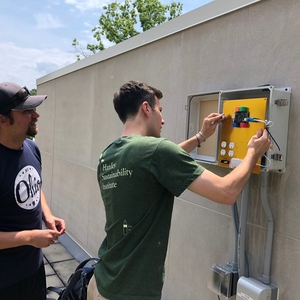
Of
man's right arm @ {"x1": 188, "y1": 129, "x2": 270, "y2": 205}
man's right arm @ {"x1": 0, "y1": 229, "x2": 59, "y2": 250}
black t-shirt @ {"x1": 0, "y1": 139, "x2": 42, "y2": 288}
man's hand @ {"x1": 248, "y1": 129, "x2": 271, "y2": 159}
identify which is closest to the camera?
man's right arm @ {"x1": 188, "y1": 129, "x2": 270, "y2": 205}

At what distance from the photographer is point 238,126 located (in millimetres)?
1901

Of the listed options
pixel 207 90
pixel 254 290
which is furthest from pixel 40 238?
pixel 207 90

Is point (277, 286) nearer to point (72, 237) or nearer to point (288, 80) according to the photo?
point (288, 80)

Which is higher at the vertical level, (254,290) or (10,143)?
(10,143)

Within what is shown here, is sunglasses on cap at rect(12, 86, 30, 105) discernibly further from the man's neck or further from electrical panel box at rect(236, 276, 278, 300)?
electrical panel box at rect(236, 276, 278, 300)

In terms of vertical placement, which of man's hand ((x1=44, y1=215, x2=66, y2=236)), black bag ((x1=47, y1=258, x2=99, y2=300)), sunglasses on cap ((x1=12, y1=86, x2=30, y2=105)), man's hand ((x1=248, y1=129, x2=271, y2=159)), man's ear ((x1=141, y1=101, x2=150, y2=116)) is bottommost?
black bag ((x1=47, y1=258, x2=99, y2=300))

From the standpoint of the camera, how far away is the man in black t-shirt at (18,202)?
2043mm

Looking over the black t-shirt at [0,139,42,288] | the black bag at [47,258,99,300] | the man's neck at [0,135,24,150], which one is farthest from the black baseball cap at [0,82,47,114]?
→ the black bag at [47,258,99,300]

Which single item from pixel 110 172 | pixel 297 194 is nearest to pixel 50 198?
pixel 110 172

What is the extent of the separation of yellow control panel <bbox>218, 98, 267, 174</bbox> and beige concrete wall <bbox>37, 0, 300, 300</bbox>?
0.22 m

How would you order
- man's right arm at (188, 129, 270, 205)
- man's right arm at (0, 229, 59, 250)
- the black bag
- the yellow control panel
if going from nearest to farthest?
man's right arm at (188, 129, 270, 205), the yellow control panel, man's right arm at (0, 229, 59, 250), the black bag

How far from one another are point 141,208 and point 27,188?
0.98 m

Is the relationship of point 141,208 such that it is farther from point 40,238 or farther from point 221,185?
point 40,238

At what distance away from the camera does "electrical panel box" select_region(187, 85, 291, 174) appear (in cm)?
177
